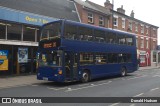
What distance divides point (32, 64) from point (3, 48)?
10.8 feet

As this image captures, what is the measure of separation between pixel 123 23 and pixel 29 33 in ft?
70.0

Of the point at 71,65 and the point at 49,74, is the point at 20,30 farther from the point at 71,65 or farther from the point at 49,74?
the point at 71,65

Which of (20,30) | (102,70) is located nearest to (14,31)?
(20,30)

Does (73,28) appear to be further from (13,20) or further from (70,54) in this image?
(13,20)

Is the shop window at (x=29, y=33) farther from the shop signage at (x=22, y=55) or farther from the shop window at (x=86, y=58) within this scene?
the shop window at (x=86, y=58)

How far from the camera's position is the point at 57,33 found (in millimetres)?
15492

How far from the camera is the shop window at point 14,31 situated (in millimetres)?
19469

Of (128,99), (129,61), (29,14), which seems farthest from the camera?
(129,61)

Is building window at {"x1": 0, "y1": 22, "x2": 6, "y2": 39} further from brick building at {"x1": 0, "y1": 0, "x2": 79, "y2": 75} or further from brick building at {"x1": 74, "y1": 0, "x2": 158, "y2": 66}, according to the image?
brick building at {"x1": 74, "y1": 0, "x2": 158, "y2": 66}

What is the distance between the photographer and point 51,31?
16.0 metres

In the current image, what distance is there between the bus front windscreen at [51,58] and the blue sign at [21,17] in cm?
480

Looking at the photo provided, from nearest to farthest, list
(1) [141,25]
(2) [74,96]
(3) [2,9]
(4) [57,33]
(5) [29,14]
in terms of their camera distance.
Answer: (2) [74,96]
(4) [57,33]
(3) [2,9]
(5) [29,14]
(1) [141,25]

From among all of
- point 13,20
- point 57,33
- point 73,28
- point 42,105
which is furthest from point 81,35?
point 42,105

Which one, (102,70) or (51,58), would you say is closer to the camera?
(51,58)
